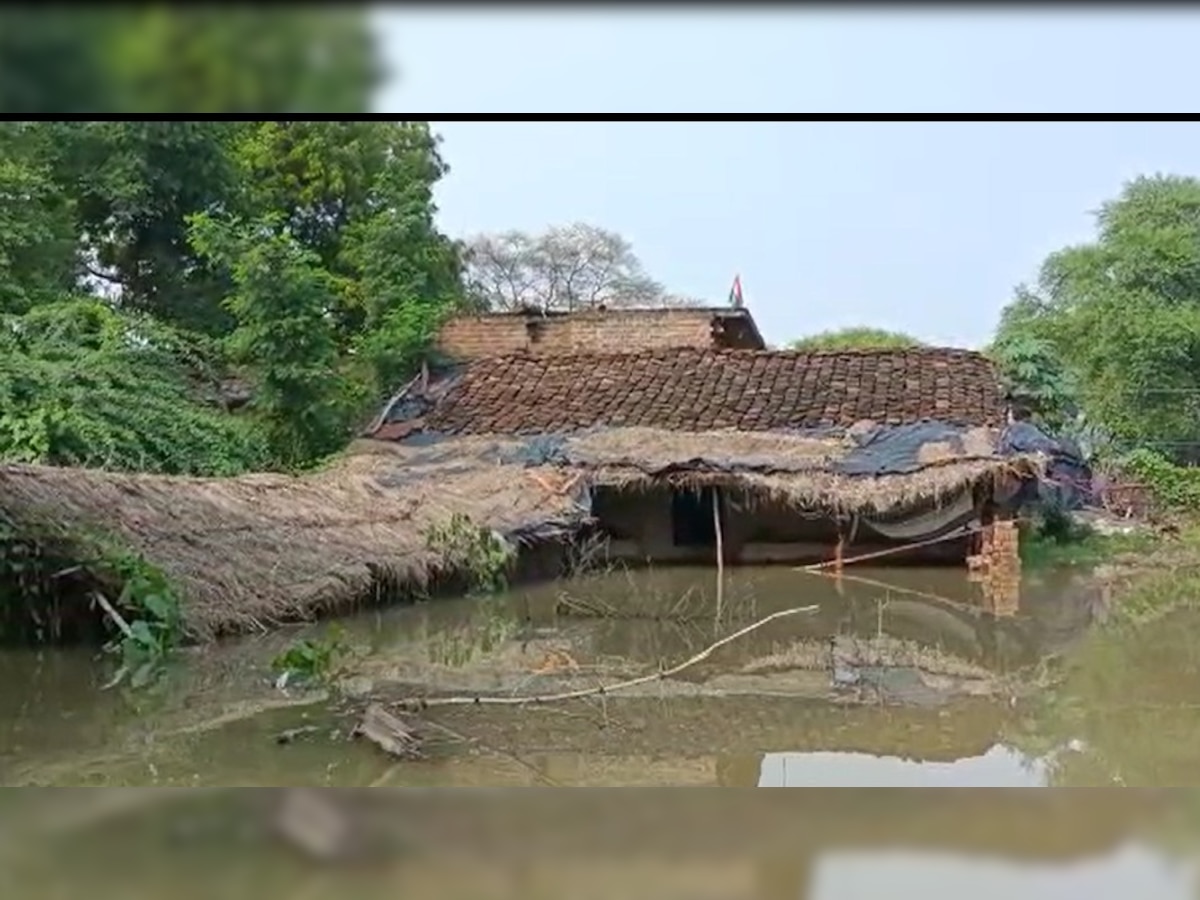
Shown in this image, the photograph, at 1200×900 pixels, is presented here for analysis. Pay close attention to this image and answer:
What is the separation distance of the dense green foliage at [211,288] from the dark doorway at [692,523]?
2.22 m

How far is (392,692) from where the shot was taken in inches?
191

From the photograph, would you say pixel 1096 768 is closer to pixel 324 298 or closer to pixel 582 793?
pixel 582 793

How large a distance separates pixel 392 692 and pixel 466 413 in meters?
4.60

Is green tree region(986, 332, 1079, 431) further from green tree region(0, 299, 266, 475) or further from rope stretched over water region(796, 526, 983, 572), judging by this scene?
green tree region(0, 299, 266, 475)

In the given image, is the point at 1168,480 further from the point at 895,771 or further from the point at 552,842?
the point at 552,842

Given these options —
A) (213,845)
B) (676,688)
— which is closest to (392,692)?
(676,688)

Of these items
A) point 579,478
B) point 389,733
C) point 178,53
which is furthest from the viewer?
point 579,478

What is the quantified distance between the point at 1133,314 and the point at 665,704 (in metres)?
7.57

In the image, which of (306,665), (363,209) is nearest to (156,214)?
(363,209)

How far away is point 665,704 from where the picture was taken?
482cm

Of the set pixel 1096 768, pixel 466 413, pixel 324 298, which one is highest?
pixel 324 298

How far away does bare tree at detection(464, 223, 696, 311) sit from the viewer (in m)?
10.9

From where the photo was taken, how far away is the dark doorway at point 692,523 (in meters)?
8.67

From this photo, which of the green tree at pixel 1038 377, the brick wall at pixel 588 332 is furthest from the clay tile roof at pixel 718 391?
the green tree at pixel 1038 377
